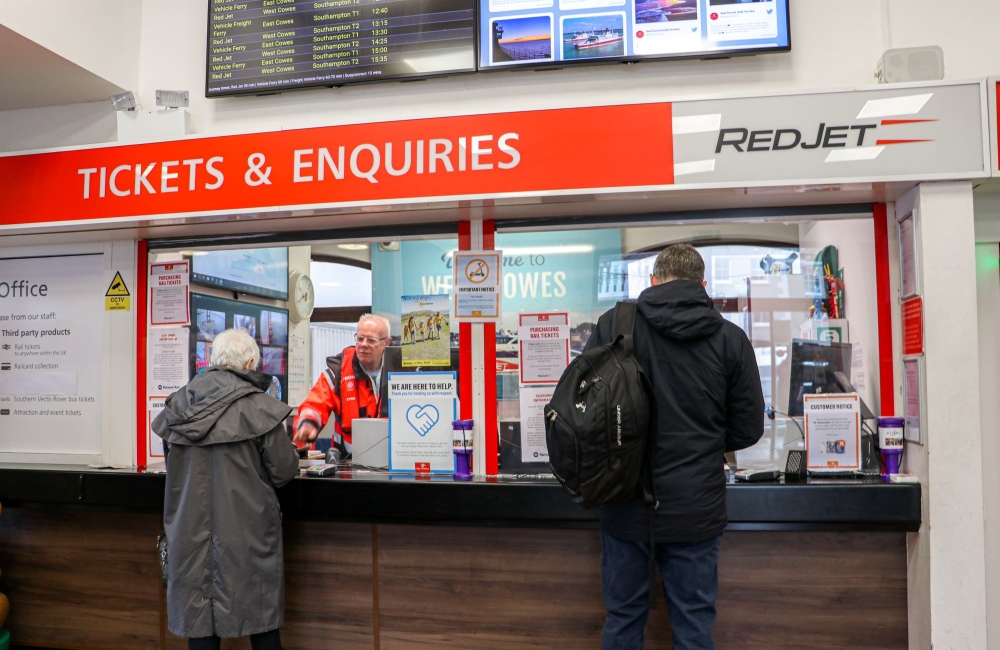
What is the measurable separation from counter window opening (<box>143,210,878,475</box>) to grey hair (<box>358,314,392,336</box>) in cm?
2

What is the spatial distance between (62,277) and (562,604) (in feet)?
9.66

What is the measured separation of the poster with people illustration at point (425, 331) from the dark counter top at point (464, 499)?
0.53 m

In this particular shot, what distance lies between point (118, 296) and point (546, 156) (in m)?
2.27

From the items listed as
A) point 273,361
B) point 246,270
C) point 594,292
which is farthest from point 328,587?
point 594,292

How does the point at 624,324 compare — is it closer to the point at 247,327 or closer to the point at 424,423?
the point at 424,423

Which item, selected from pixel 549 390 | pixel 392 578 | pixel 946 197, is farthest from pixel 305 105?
pixel 946 197

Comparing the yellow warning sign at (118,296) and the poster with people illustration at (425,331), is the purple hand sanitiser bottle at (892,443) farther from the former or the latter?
the yellow warning sign at (118,296)

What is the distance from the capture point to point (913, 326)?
9.01 feet

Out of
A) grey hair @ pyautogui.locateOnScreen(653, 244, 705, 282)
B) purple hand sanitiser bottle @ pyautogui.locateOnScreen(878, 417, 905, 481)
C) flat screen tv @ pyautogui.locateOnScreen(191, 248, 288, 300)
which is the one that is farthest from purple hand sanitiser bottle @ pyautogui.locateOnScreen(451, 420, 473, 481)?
purple hand sanitiser bottle @ pyautogui.locateOnScreen(878, 417, 905, 481)

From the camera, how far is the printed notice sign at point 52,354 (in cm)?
363

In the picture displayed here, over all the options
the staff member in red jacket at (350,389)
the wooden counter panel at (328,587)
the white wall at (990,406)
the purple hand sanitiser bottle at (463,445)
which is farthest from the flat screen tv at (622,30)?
the wooden counter panel at (328,587)

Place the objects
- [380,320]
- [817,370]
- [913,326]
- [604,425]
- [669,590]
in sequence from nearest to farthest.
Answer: [604,425] → [669,590] → [913,326] → [817,370] → [380,320]

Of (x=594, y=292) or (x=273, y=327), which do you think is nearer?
(x=594, y=292)

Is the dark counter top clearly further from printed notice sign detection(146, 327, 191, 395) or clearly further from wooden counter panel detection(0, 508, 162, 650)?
printed notice sign detection(146, 327, 191, 395)
